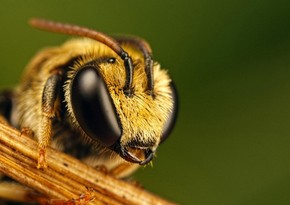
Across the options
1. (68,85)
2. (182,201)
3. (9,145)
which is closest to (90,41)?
(68,85)

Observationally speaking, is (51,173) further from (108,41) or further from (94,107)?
(108,41)

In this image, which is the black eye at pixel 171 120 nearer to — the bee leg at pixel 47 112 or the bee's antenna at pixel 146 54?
the bee's antenna at pixel 146 54

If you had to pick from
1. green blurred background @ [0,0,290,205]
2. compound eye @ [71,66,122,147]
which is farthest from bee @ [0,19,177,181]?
green blurred background @ [0,0,290,205]

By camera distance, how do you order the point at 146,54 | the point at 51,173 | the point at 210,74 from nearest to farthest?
the point at 51,173 → the point at 146,54 → the point at 210,74

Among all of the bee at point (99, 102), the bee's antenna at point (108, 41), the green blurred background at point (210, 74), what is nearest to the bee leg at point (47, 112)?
the bee at point (99, 102)

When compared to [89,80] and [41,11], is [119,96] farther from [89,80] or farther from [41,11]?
[41,11]

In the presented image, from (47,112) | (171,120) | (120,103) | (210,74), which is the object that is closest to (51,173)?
(47,112)

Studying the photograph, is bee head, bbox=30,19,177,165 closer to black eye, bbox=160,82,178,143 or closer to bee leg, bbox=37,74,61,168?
black eye, bbox=160,82,178,143
